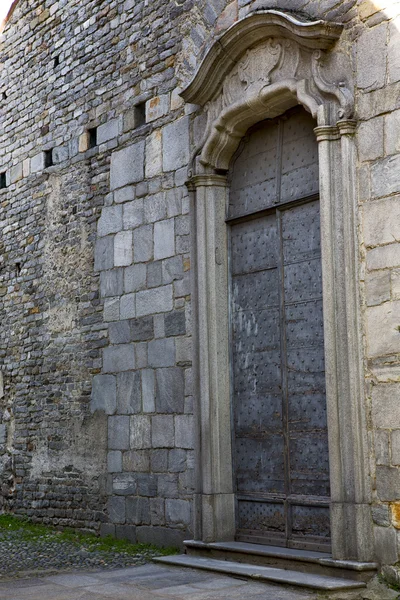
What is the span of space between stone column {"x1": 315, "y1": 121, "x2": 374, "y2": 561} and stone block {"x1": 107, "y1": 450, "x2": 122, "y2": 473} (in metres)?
2.59

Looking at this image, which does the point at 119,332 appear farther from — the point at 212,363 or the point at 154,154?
the point at 154,154

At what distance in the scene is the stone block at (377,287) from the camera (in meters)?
5.52

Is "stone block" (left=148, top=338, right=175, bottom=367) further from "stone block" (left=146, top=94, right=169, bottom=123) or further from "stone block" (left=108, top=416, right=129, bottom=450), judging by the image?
"stone block" (left=146, top=94, right=169, bottom=123)

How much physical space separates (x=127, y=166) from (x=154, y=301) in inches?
51.8

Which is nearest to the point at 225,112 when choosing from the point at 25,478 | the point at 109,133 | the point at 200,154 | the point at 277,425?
the point at 200,154

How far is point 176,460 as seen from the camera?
716cm

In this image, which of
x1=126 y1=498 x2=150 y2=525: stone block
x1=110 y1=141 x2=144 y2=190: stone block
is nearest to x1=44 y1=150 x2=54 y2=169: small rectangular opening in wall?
x1=110 y1=141 x2=144 y2=190: stone block

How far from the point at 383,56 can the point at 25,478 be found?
5.69m

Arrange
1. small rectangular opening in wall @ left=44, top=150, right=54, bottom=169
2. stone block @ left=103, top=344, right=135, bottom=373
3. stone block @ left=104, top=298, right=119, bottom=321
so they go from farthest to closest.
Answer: small rectangular opening in wall @ left=44, top=150, right=54, bottom=169 < stone block @ left=104, top=298, right=119, bottom=321 < stone block @ left=103, top=344, right=135, bottom=373

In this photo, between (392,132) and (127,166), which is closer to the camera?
(392,132)

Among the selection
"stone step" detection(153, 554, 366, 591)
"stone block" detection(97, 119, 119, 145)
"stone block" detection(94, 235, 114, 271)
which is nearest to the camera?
"stone step" detection(153, 554, 366, 591)

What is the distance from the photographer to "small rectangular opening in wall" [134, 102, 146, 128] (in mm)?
7941

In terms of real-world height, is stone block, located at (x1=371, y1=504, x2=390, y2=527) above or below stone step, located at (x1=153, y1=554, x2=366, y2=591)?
above

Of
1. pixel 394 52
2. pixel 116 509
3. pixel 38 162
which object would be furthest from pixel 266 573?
pixel 38 162
